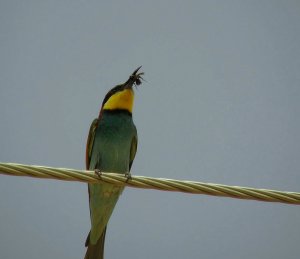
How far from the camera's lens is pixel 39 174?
240 centimetres

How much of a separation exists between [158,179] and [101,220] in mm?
1580

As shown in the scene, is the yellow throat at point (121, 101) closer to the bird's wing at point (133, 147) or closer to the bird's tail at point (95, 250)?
the bird's wing at point (133, 147)

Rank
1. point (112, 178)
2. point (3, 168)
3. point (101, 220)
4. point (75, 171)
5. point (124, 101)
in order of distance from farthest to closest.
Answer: point (124, 101), point (101, 220), point (112, 178), point (75, 171), point (3, 168)

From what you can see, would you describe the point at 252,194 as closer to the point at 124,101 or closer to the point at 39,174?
the point at 39,174

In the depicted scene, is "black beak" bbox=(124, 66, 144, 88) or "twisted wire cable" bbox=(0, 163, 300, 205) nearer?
"twisted wire cable" bbox=(0, 163, 300, 205)

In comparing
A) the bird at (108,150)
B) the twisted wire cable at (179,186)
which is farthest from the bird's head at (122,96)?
the twisted wire cable at (179,186)

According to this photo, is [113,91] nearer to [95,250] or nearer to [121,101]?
[121,101]

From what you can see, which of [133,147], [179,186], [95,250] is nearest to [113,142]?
[133,147]

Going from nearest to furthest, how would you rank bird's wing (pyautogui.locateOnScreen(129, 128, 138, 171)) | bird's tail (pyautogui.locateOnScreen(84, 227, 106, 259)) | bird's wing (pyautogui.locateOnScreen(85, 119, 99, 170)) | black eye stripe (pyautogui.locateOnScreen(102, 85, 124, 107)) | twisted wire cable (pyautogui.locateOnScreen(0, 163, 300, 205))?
twisted wire cable (pyautogui.locateOnScreen(0, 163, 300, 205))
bird's tail (pyautogui.locateOnScreen(84, 227, 106, 259))
bird's wing (pyautogui.locateOnScreen(85, 119, 99, 170))
bird's wing (pyautogui.locateOnScreen(129, 128, 138, 171))
black eye stripe (pyautogui.locateOnScreen(102, 85, 124, 107))

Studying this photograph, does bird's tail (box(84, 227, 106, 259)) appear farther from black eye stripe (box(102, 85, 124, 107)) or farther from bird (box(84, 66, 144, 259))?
black eye stripe (box(102, 85, 124, 107))

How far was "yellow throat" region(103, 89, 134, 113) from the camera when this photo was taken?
14.0 feet

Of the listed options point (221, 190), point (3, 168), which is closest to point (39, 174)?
point (3, 168)

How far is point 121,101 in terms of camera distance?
4289mm

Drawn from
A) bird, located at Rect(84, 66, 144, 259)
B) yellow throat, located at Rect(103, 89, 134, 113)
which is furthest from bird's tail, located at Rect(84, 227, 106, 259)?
yellow throat, located at Rect(103, 89, 134, 113)
